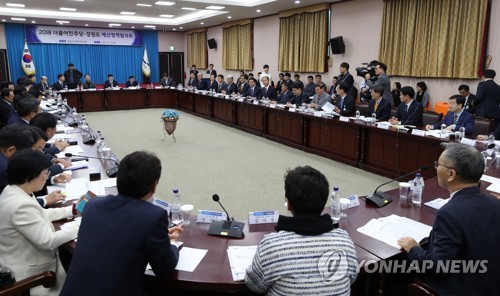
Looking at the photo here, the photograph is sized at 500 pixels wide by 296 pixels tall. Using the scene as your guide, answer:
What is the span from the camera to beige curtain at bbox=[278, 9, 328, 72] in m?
9.13

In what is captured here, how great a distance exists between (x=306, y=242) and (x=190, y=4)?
8565 mm

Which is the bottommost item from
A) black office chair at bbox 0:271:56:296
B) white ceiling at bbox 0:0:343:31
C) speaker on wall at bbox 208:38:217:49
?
black office chair at bbox 0:271:56:296

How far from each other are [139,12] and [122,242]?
1148 centimetres

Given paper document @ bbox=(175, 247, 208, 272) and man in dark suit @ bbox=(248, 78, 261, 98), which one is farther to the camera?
man in dark suit @ bbox=(248, 78, 261, 98)

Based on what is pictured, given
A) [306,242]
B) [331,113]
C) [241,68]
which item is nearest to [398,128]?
[331,113]

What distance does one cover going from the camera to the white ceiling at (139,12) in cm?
908

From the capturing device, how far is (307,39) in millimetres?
9516

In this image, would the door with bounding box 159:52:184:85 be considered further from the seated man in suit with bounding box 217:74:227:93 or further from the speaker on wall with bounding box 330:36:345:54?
the speaker on wall with bounding box 330:36:345:54

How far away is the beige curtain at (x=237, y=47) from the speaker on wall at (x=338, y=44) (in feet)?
12.3

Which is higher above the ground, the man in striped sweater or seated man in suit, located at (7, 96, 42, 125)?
seated man in suit, located at (7, 96, 42, 125)

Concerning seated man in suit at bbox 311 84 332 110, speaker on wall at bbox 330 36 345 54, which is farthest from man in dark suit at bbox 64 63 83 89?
seated man in suit at bbox 311 84 332 110

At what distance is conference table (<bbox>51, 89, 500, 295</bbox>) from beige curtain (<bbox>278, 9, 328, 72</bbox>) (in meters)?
2.28

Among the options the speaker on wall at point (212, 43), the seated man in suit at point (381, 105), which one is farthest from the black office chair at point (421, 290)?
the speaker on wall at point (212, 43)

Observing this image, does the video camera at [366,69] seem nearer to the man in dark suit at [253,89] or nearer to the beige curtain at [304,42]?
the beige curtain at [304,42]
